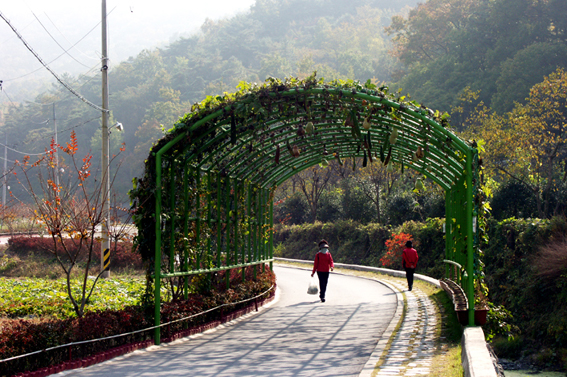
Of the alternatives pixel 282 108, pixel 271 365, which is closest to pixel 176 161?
pixel 282 108

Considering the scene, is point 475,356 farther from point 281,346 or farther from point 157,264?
point 157,264

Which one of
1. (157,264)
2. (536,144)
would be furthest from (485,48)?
(157,264)

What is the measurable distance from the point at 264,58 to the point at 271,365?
99397mm

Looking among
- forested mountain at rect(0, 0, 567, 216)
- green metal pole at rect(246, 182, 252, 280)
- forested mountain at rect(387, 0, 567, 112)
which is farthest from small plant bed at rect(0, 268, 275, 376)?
forested mountain at rect(387, 0, 567, 112)

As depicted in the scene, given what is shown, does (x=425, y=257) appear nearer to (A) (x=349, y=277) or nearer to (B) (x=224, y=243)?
(A) (x=349, y=277)

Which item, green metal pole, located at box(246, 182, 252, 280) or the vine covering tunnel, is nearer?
the vine covering tunnel

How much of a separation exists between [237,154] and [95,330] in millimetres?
5310

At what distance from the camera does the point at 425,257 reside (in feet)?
77.2

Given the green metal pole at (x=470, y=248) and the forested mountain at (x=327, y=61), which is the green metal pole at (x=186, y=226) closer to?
the forested mountain at (x=327, y=61)

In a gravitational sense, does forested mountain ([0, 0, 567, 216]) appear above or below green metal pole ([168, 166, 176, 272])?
above

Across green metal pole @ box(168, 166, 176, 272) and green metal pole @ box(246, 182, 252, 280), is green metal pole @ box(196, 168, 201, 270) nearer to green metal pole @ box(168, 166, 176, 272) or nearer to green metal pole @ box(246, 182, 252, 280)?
green metal pole @ box(168, 166, 176, 272)

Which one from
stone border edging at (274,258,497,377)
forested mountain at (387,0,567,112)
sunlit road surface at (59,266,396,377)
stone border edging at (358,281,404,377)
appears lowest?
sunlit road surface at (59,266,396,377)

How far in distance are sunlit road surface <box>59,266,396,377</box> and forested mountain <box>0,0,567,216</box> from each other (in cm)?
411

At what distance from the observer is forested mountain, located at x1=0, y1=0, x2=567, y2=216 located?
41500 millimetres
